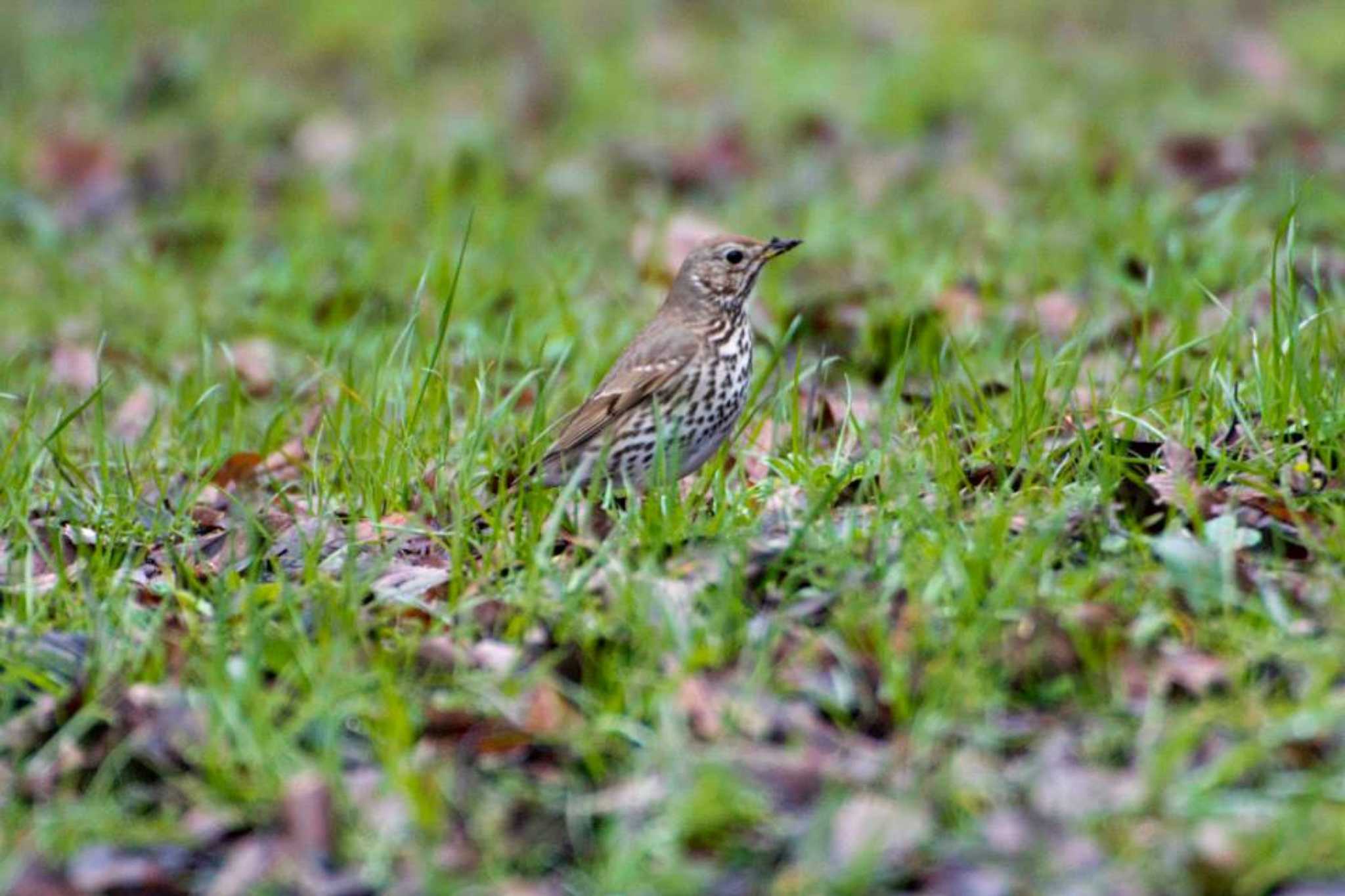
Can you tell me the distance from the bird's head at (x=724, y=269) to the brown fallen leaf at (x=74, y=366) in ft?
7.78

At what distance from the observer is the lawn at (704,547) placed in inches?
142

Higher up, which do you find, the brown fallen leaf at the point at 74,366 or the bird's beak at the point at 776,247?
the bird's beak at the point at 776,247

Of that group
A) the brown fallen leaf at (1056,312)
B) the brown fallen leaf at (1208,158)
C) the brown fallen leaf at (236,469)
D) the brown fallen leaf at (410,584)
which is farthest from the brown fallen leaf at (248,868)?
the brown fallen leaf at (1208,158)

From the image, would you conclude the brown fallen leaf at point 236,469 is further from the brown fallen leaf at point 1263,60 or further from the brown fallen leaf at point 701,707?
→ the brown fallen leaf at point 1263,60

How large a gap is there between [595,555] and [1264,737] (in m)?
1.51

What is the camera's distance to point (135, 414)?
6.83 m

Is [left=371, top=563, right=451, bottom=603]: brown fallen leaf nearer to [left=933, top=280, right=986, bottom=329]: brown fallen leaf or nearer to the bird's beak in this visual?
the bird's beak

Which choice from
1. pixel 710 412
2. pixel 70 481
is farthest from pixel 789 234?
pixel 70 481

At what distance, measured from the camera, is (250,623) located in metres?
4.16

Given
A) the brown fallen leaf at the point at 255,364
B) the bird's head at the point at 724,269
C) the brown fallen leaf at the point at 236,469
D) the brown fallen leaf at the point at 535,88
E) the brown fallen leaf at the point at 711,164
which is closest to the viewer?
the brown fallen leaf at the point at 236,469

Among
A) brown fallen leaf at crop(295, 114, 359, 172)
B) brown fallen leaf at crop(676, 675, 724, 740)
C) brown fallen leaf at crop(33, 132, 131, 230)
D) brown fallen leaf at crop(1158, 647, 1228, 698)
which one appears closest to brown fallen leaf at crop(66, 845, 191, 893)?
brown fallen leaf at crop(676, 675, 724, 740)

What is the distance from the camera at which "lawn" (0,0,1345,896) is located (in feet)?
11.8

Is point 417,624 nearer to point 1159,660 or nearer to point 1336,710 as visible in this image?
point 1159,660

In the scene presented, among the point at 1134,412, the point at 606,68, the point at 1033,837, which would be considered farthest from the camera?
the point at 606,68
